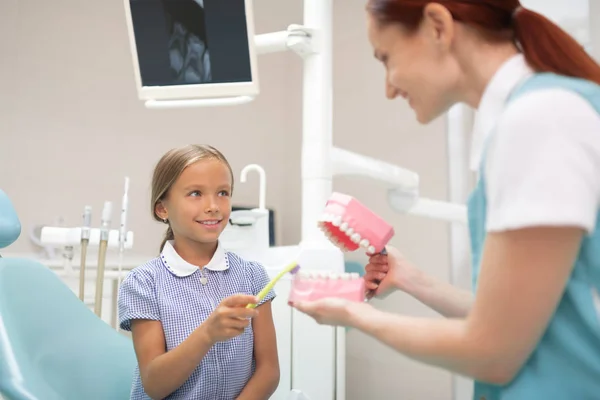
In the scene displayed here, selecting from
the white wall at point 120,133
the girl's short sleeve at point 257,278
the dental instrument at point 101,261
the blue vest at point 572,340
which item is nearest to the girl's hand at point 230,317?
the girl's short sleeve at point 257,278

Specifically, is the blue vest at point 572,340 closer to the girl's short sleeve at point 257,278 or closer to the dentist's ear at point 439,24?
the dentist's ear at point 439,24

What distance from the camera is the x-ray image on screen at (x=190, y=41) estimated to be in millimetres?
1677

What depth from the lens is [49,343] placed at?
1.33 metres

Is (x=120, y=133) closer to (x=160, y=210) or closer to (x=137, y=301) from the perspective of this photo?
(x=160, y=210)

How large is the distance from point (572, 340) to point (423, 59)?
0.39 m

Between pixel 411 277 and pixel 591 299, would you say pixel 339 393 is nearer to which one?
pixel 411 277

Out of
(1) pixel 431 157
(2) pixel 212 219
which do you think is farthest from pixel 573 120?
(1) pixel 431 157

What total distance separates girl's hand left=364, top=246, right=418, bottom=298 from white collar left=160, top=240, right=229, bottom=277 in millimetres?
394

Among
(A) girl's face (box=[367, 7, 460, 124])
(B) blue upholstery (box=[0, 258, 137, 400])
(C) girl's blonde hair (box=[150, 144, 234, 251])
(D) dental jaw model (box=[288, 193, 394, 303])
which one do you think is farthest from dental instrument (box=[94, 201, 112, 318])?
(A) girl's face (box=[367, 7, 460, 124])

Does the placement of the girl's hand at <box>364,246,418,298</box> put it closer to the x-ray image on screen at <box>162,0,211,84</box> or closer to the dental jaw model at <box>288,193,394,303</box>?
the dental jaw model at <box>288,193,394,303</box>

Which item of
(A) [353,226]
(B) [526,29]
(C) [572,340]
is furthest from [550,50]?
(A) [353,226]

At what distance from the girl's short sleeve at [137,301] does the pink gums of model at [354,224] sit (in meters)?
0.43

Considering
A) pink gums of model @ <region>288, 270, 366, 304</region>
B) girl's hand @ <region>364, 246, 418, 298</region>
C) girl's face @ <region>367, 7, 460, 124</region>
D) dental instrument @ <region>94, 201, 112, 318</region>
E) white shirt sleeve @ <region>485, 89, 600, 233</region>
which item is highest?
girl's face @ <region>367, 7, 460, 124</region>

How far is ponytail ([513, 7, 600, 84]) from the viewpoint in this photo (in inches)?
28.7
